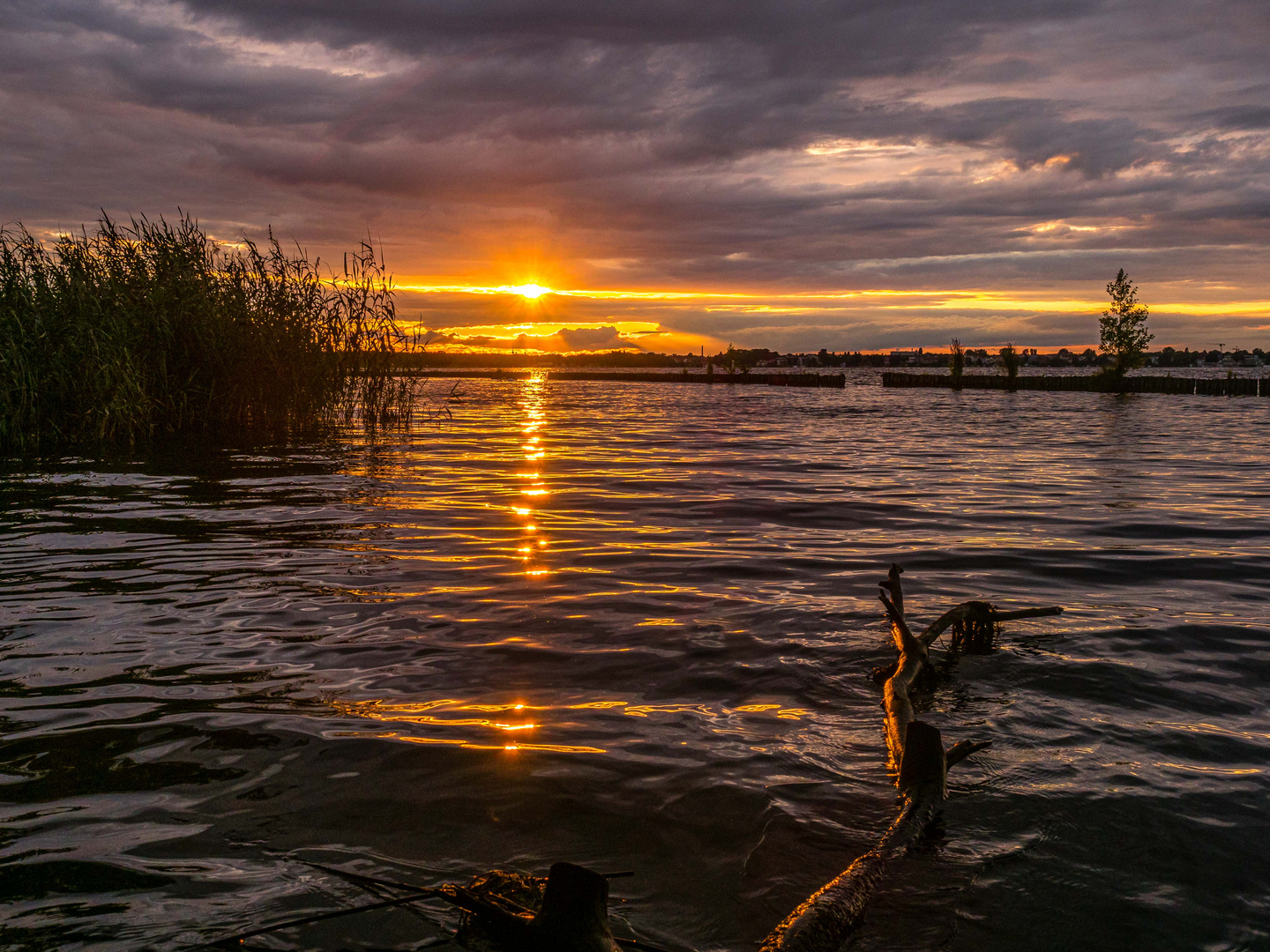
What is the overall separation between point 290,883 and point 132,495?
36.9 ft

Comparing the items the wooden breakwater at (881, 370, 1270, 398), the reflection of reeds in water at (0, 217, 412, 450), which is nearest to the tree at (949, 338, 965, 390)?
the wooden breakwater at (881, 370, 1270, 398)

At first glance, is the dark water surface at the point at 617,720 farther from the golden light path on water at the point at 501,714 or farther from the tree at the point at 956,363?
the tree at the point at 956,363

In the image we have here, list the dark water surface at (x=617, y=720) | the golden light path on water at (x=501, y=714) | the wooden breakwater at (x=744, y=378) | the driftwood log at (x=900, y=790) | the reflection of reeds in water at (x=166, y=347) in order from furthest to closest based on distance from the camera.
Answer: the wooden breakwater at (x=744, y=378) → the reflection of reeds in water at (x=166, y=347) → the golden light path on water at (x=501, y=714) → the dark water surface at (x=617, y=720) → the driftwood log at (x=900, y=790)

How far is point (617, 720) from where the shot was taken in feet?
15.9

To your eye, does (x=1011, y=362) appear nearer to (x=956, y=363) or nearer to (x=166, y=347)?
(x=956, y=363)

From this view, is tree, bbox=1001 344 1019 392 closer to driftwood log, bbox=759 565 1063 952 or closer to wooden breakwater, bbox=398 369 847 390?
wooden breakwater, bbox=398 369 847 390

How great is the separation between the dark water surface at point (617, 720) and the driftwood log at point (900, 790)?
0.49 ft

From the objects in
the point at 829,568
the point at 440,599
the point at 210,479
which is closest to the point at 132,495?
the point at 210,479

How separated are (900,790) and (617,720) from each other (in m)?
1.71

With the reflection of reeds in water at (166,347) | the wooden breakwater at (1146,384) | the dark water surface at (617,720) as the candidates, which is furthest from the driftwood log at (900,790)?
the wooden breakwater at (1146,384)

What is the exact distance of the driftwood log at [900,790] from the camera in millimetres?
2590

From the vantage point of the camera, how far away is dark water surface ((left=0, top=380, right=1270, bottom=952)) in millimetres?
3160

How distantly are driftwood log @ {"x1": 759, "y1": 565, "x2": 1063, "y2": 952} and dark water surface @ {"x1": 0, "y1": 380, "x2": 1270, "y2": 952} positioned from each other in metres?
0.15

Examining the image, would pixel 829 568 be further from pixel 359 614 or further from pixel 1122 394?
pixel 1122 394
